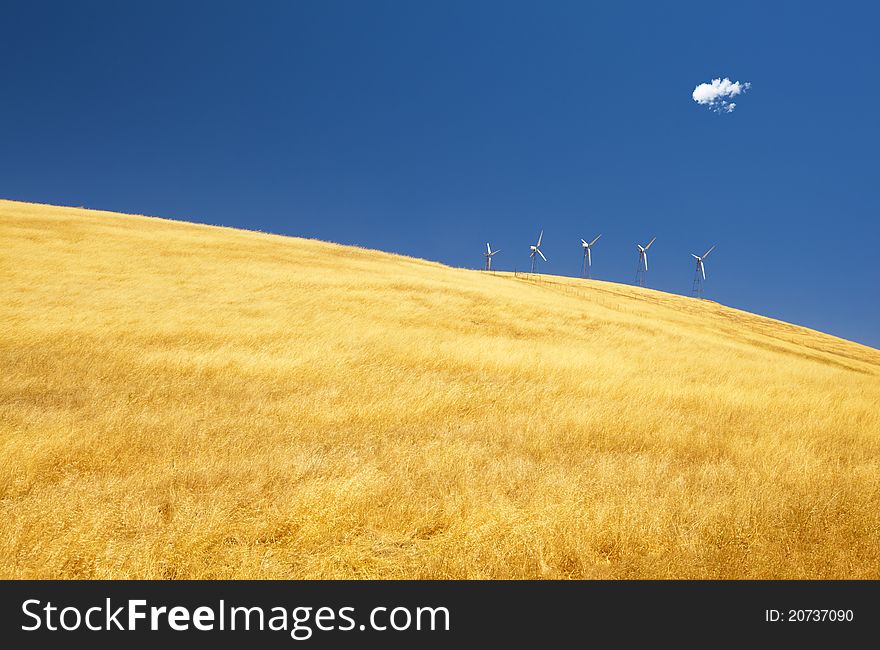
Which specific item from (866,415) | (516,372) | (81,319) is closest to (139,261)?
(81,319)

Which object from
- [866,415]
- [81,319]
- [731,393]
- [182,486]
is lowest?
[182,486]

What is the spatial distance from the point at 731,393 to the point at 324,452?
995 cm

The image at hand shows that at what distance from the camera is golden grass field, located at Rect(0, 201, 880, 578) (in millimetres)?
3748

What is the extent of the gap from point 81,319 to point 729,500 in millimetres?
16053

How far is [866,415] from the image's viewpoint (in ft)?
30.4

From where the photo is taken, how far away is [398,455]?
19.0 feet

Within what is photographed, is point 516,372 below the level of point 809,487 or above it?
above

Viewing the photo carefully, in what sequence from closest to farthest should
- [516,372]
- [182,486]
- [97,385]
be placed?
[182,486] < [97,385] < [516,372]

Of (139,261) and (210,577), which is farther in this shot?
(139,261)

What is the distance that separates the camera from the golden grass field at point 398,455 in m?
3.75
